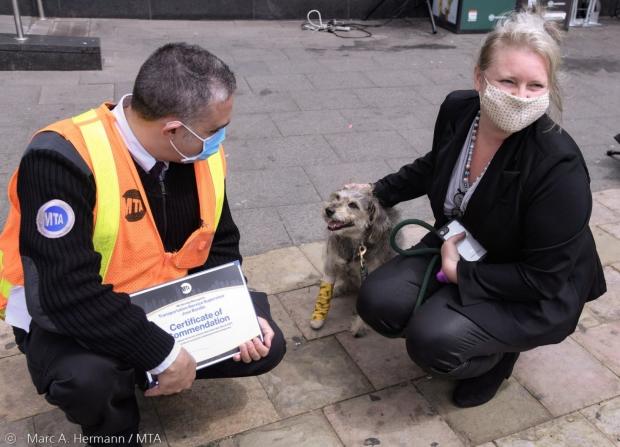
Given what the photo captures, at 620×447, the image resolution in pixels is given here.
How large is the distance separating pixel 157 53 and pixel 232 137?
3.47 m

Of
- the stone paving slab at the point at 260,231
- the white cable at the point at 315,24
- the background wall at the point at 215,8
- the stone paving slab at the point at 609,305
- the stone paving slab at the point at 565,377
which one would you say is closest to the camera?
the stone paving slab at the point at 565,377

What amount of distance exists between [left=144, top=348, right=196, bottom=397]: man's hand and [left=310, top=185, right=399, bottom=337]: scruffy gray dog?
43.0 inches

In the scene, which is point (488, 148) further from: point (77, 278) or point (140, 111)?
point (77, 278)

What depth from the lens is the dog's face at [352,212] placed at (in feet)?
9.75

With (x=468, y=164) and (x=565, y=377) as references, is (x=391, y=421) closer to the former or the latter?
(x=565, y=377)

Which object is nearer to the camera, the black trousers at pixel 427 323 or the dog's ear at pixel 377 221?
the black trousers at pixel 427 323

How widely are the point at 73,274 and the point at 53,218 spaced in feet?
0.62

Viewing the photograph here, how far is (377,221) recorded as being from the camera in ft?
9.98

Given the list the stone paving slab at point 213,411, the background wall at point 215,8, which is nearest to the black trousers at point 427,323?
the stone paving slab at point 213,411

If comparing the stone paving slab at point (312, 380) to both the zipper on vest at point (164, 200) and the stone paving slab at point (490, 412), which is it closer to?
the stone paving slab at point (490, 412)

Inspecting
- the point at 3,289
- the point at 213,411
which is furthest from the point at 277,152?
the point at 3,289

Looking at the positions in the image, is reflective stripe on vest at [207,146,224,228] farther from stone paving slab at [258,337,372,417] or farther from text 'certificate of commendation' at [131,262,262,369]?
stone paving slab at [258,337,372,417]

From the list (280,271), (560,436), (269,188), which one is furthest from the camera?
(269,188)

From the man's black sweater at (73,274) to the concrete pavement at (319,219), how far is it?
672mm
